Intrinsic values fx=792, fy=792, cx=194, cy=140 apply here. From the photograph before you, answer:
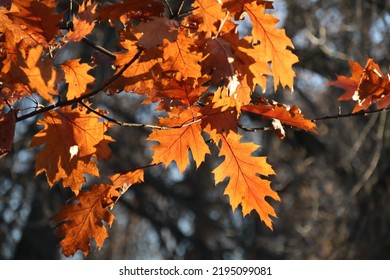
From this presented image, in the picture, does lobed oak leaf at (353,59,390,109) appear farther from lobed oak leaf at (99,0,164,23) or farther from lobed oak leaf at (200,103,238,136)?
lobed oak leaf at (99,0,164,23)

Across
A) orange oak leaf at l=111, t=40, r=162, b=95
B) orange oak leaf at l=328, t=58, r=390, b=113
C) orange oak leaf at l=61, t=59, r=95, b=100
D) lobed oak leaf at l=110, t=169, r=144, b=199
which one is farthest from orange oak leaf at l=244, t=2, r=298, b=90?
lobed oak leaf at l=110, t=169, r=144, b=199

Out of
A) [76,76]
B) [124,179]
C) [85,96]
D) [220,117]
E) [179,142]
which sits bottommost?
[124,179]

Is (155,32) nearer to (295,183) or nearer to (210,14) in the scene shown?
(210,14)

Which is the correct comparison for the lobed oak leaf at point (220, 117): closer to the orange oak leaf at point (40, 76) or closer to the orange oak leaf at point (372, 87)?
the orange oak leaf at point (40, 76)

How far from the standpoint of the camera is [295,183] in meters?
12.1

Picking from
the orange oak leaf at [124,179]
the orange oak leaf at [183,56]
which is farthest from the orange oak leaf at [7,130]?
the orange oak leaf at [124,179]

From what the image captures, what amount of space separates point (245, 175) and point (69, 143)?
599 millimetres

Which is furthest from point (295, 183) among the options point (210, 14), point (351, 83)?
point (210, 14)

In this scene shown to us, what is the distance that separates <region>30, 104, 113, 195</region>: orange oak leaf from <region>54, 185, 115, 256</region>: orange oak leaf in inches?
9.5

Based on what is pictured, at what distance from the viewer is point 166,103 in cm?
241

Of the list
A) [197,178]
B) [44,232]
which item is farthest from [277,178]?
[44,232]

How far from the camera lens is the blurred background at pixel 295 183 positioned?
372 inches

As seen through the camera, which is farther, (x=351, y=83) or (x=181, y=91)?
(x=351, y=83)

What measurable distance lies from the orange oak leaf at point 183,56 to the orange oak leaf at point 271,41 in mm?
189
